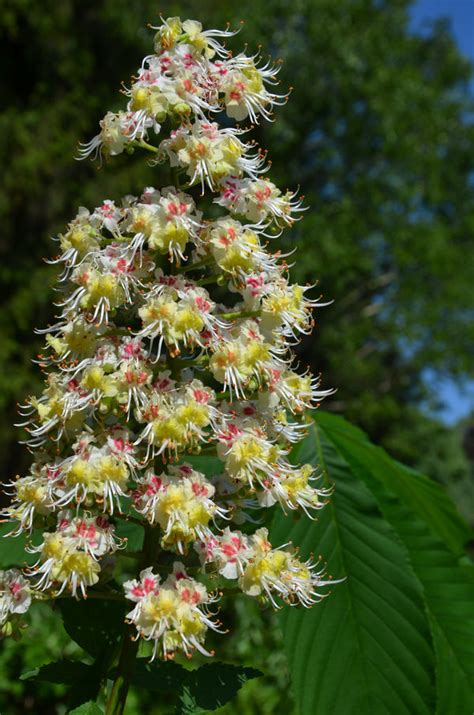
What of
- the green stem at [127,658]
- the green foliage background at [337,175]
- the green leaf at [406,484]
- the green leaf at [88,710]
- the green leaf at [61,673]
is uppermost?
the green foliage background at [337,175]

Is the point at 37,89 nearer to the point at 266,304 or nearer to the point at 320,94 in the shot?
the point at 320,94

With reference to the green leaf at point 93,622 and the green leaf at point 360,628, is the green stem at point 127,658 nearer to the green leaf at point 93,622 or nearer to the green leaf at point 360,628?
the green leaf at point 93,622

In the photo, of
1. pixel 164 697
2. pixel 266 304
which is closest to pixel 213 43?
pixel 266 304

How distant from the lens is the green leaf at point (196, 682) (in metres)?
1.22

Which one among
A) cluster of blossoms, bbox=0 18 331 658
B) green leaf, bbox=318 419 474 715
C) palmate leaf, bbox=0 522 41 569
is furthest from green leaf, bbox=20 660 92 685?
green leaf, bbox=318 419 474 715

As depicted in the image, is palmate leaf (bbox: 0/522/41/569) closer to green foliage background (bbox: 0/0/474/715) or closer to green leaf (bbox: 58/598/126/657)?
green leaf (bbox: 58/598/126/657)

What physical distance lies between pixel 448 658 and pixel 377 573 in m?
0.23

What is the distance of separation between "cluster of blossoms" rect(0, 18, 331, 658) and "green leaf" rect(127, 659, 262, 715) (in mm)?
85

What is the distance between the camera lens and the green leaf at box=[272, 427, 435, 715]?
1.27 metres

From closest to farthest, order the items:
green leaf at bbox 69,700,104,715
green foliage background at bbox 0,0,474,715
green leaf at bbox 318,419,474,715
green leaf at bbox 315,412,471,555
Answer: green leaf at bbox 69,700,104,715 < green leaf at bbox 318,419,474,715 < green leaf at bbox 315,412,471,555 < green foliage background at bbox 0,0,474,715

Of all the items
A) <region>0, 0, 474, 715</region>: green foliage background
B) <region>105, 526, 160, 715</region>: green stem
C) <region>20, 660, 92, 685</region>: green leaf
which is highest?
<region>0, 0, 474, 715</region>: green foliage background

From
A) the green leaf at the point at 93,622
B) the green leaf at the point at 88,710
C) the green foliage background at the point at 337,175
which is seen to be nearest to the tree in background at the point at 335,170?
the green foliage background at the point at 337,175

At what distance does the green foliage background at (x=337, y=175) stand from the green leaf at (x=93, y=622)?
9701 mm

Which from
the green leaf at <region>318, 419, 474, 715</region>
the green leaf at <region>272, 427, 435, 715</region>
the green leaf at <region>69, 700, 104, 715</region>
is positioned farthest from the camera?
the green leaf at <region>318, 419, 474, 715</region>
